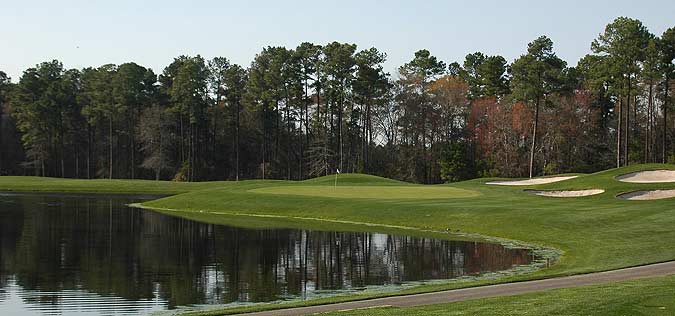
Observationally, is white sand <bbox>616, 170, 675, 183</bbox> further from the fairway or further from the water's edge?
the water's edge

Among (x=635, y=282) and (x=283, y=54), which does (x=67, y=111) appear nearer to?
(x=283, y=54)

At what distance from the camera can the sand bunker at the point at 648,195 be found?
142ft

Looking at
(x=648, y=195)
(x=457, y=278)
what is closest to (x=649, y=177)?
(x=648, y=195)

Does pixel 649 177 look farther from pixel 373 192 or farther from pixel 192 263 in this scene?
pixel 192 263

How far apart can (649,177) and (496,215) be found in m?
15.9

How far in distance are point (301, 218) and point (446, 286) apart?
2737 cm

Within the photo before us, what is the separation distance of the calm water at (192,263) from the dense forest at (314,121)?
5658 centimetres

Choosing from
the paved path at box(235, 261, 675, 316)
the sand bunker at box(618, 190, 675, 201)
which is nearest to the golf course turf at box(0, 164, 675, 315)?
the sand bunker at box(618, 190, 675, 201)

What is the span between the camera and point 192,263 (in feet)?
90.7

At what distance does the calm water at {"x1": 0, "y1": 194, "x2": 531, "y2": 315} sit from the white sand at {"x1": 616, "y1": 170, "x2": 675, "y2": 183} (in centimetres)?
2061

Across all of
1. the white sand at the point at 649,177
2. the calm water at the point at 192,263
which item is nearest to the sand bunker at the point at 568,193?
the white sand at the point at 649,177

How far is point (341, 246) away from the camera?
109 ft

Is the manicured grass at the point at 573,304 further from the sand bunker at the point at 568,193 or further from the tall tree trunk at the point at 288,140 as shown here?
the tall tree trunk at the point at 288,140

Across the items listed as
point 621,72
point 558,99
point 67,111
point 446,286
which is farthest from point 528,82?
point 67,111
